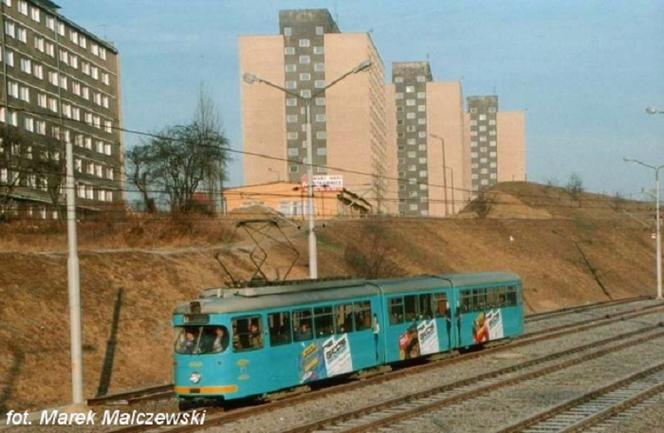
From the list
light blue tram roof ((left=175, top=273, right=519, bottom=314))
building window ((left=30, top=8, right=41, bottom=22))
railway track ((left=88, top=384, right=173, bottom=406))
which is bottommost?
railway track ((left=88, top=384, right=173, bottom=406))

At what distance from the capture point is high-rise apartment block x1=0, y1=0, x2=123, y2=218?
7131 centimetres

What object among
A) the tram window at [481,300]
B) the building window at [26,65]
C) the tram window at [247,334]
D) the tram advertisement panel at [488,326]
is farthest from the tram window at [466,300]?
the building window at [26,65]

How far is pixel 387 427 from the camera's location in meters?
16.7

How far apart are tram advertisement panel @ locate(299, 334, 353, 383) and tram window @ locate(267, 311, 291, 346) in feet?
2.42

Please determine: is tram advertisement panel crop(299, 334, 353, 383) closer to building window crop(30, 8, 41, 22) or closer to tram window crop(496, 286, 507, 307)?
tram window crop(496, 286, 507, 307)

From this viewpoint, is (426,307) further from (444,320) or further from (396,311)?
(396,311)

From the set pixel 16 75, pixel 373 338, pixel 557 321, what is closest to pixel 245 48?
pixel 16 75

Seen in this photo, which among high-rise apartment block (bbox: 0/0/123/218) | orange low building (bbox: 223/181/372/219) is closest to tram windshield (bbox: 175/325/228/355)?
high-rise apartment block (bbox: 0/0/123/218)

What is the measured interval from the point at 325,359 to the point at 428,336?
19.1 feet

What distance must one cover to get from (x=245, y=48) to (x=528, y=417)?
101m

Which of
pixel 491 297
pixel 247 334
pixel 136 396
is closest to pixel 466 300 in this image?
pixel 491 297

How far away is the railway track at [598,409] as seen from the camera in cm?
1593

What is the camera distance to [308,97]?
113500 millimetres

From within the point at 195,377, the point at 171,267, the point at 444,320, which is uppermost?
the point at 171,267
